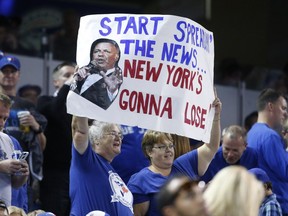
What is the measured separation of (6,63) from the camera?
11.0 metres

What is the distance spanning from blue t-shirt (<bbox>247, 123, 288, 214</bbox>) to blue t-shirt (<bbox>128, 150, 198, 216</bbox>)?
1.47 m

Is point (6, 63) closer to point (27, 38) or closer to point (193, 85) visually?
point (193, 85)

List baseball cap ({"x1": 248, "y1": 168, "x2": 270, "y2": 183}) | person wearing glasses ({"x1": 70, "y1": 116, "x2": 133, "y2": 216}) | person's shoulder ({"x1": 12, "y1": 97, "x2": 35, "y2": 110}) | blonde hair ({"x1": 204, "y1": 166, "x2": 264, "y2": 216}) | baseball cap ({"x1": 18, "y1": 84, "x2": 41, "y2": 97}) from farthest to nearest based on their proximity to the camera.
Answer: baseball cap ({"x1": 18, "y1": 84, "x2": 41, "y2": 97}) → person's shoulder ({"x1": 12, "y1": 97, "x2": 35, "y2": 110}) → baseball cap ({"x1": 248, "y1": 168, "x2": 270, "y2": 183}) → person wearing glasses ({"x1": 70, "y1": 116, "x2": 133, "y2": 216}) → blonde hair ({"x1": 204, "y1": 166, "x2": 264, "y2": 216})

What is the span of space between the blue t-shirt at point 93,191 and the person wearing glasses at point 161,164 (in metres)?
0.33

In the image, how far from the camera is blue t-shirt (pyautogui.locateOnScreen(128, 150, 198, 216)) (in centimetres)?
927

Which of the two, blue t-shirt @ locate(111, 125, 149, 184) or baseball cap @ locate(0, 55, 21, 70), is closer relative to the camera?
blue t-shirt @ locate(111, 125, 149, 184)

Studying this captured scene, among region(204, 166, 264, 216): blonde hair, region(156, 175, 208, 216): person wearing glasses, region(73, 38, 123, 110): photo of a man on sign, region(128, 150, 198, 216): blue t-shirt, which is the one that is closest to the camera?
region(156, 175, 208, 216): person wearing glasses

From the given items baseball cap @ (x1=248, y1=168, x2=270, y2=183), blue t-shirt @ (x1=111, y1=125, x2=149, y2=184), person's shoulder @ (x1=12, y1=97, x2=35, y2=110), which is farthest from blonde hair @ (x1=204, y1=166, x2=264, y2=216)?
person's shoulder @ (x1=12, y1=97, x2=35, y2=110)

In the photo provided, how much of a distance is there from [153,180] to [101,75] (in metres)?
1.19

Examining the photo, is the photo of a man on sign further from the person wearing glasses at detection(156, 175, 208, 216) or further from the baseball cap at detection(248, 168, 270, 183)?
the person wearing glasses at detection(156, 175, 208, 216)

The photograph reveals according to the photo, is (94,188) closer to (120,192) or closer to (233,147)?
(120,192)

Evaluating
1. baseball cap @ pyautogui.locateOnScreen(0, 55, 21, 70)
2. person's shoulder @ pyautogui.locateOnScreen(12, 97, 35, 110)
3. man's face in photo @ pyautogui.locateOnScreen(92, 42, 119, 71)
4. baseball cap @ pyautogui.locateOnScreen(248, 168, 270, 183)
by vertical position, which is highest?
baseball cap @ pyautogui.locateOnScreen(0, 55, 21, 70)

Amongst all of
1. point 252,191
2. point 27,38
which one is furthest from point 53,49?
point 252,191

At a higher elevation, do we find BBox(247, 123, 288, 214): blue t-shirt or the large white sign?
the large white sign
